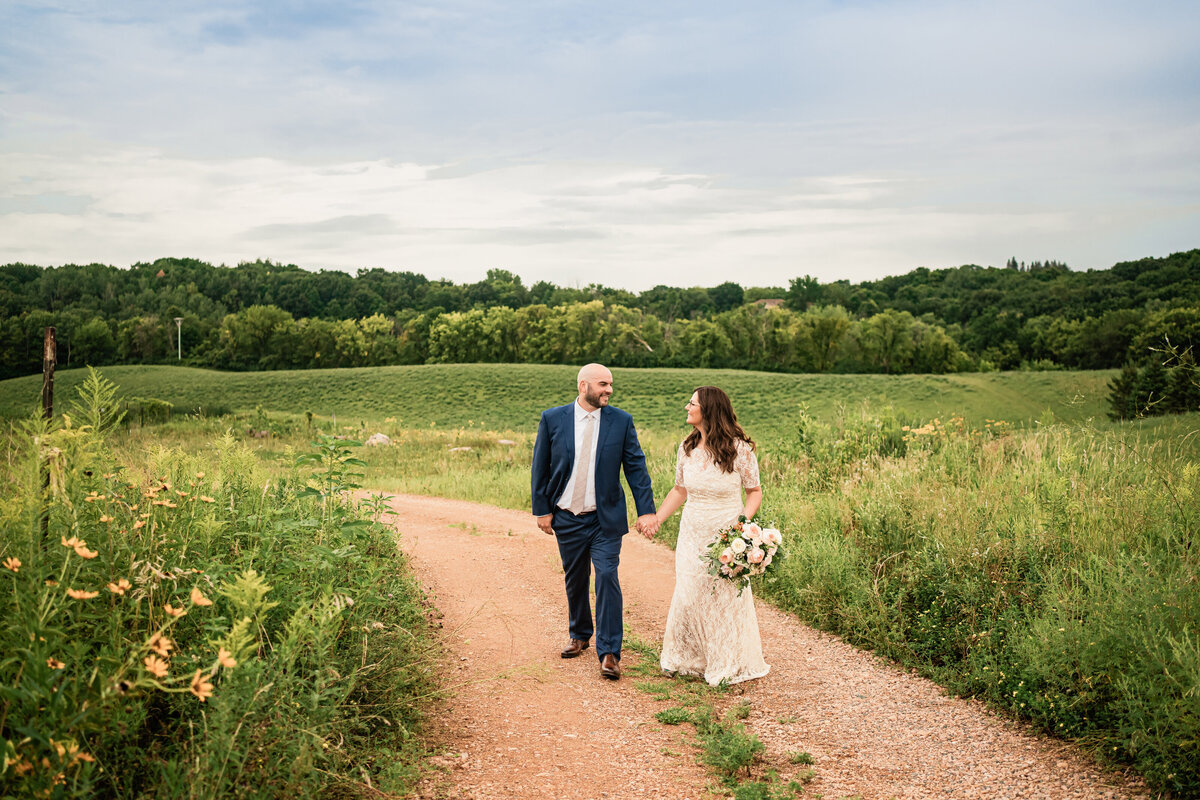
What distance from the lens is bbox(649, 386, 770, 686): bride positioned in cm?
575

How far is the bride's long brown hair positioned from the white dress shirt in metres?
0.78

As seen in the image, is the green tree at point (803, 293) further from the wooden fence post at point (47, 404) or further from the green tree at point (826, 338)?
the wooden fence post at point (47, 404)

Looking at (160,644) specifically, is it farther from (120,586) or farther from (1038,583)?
(1038,583)

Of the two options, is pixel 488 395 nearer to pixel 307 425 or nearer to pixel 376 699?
pixel 307 425

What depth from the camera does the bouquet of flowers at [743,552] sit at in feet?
18.0

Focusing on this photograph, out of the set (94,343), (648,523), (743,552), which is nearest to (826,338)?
(94,343)

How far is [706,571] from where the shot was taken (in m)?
5.84

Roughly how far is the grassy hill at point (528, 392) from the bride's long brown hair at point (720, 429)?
44338 mm

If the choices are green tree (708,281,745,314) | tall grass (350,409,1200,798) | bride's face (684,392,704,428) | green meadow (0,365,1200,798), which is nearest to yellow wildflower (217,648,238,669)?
green meadow (0,365,1200,798)

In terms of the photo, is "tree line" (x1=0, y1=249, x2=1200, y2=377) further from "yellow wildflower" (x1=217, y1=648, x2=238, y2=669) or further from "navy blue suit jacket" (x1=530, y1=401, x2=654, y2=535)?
"yellow wildflower" (x1=217, y1=648, x2=238, y2=669)

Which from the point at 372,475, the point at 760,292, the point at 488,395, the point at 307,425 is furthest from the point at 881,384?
the point at 760,292

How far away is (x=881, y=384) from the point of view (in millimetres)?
66000

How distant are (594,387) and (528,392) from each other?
65011mm

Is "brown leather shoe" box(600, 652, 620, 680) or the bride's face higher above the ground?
the bride's face
